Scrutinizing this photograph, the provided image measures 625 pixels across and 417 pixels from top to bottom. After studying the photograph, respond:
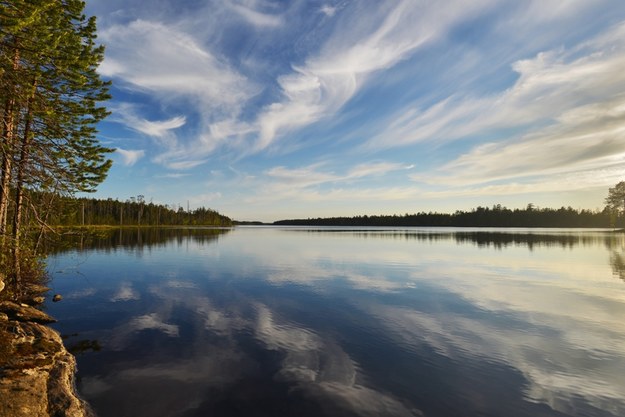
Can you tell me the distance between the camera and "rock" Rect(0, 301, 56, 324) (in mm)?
14127

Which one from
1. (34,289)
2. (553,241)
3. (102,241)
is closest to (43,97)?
(34,289)

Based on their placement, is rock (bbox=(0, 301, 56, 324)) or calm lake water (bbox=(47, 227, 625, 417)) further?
rock (bbox=(0, 301, 56, 324))

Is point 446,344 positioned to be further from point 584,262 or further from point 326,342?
point 584,262

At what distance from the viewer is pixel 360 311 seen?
18.3m

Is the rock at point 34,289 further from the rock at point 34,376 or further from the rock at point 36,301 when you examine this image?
the rock at point 34,376

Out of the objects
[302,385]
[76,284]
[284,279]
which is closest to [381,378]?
[302,385]

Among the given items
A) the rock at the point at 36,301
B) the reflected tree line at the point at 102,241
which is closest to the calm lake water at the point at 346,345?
the rock at the point at 36,301

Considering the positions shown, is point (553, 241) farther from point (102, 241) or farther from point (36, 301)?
point (102, 241)

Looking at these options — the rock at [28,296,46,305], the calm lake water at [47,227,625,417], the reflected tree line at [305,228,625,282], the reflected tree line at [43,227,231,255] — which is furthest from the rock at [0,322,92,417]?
the reflected tree line at [305,228,625,282]

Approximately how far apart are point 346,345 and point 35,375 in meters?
10.1

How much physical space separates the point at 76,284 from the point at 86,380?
66.8 ft

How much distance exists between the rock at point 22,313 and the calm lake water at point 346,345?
46.4 inches

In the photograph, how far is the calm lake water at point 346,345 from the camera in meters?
9.10

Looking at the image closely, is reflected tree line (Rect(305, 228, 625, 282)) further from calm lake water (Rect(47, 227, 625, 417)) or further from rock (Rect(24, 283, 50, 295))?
rock (Rect(24, 283, 50, 295))
